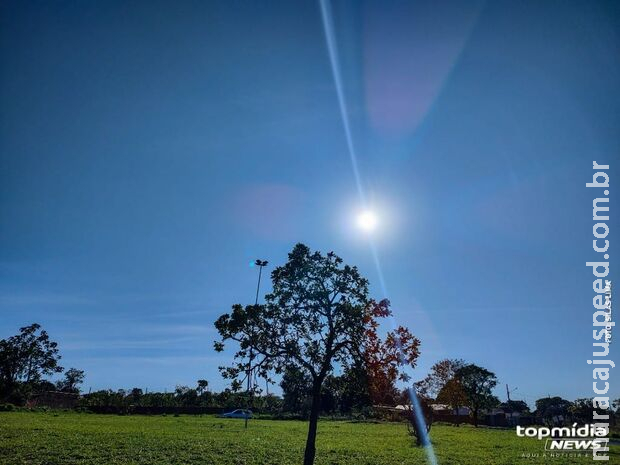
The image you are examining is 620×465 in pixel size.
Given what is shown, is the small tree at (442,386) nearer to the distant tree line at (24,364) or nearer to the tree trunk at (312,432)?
the tree trunk at (312,432)

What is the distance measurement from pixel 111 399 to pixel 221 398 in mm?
77616

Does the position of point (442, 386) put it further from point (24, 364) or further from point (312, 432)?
point (24, 364)

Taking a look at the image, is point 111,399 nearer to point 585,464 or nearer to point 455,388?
point 455,388

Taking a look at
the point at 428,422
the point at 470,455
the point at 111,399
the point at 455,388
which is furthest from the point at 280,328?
the point at 111,399

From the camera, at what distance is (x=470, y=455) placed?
27625 millimetres

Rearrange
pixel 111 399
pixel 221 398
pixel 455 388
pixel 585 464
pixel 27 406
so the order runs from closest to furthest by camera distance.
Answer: pixel 221 398, pixel 585 464, pixel 455 388, pixel 27 406, pixel 111 399

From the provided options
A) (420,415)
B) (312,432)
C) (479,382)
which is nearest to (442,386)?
(420,415)

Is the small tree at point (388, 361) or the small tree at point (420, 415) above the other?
the small tree at point (388, 361)

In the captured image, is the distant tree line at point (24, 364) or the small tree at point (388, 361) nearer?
the small tree at point (388, 361)

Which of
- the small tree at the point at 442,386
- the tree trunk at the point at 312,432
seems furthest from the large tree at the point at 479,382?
the tree trunk at the point at 312,432

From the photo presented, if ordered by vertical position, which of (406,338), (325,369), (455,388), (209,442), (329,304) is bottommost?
(209,442)

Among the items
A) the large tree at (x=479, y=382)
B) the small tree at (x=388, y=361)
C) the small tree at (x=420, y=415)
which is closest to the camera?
the small tree at (x=388, y=361)

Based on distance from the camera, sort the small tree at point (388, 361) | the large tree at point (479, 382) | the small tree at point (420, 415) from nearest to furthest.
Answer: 1. the small tree at point (388, 361)
2. the small tree at point (420, 415)
3. the large tree at point (479, 382)

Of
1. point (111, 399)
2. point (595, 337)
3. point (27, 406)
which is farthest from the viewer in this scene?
point (111, 399)
